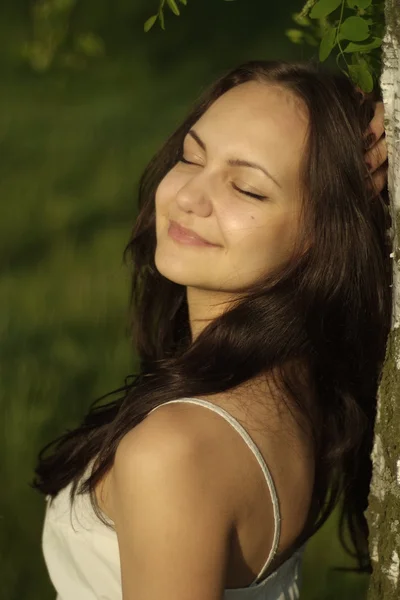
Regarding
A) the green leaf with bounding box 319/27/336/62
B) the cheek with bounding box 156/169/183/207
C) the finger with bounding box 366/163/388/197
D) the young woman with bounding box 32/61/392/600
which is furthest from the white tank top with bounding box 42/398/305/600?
the green leaf with bounding box 319/27/336/62

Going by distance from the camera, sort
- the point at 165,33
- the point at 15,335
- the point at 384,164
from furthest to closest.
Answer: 1. the point at 165,33
2. the point at 15,335
3. the point at 384,164

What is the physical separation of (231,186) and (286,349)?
0.45 metres

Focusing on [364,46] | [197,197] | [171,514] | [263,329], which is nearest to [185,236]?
[197,197]

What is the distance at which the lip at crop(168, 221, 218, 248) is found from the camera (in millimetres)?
2929

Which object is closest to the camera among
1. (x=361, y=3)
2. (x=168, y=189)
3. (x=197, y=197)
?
(x=361, y=3)

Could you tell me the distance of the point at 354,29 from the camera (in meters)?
2.88

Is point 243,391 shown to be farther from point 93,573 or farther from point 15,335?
point 15,335

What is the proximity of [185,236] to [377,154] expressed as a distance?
56 centimetres

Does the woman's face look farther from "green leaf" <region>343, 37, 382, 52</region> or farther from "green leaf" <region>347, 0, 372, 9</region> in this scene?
"green leaf" <region>347, 0, 372, 9</region>

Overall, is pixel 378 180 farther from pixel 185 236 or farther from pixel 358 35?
pixel 185 236

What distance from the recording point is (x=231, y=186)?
9.58ft

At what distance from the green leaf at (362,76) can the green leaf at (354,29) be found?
0.23 feet

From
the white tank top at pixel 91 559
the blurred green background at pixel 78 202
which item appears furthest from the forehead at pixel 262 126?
the blurred green background at pixel 78 202

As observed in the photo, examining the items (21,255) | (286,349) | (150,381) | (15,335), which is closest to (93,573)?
(150,381)
